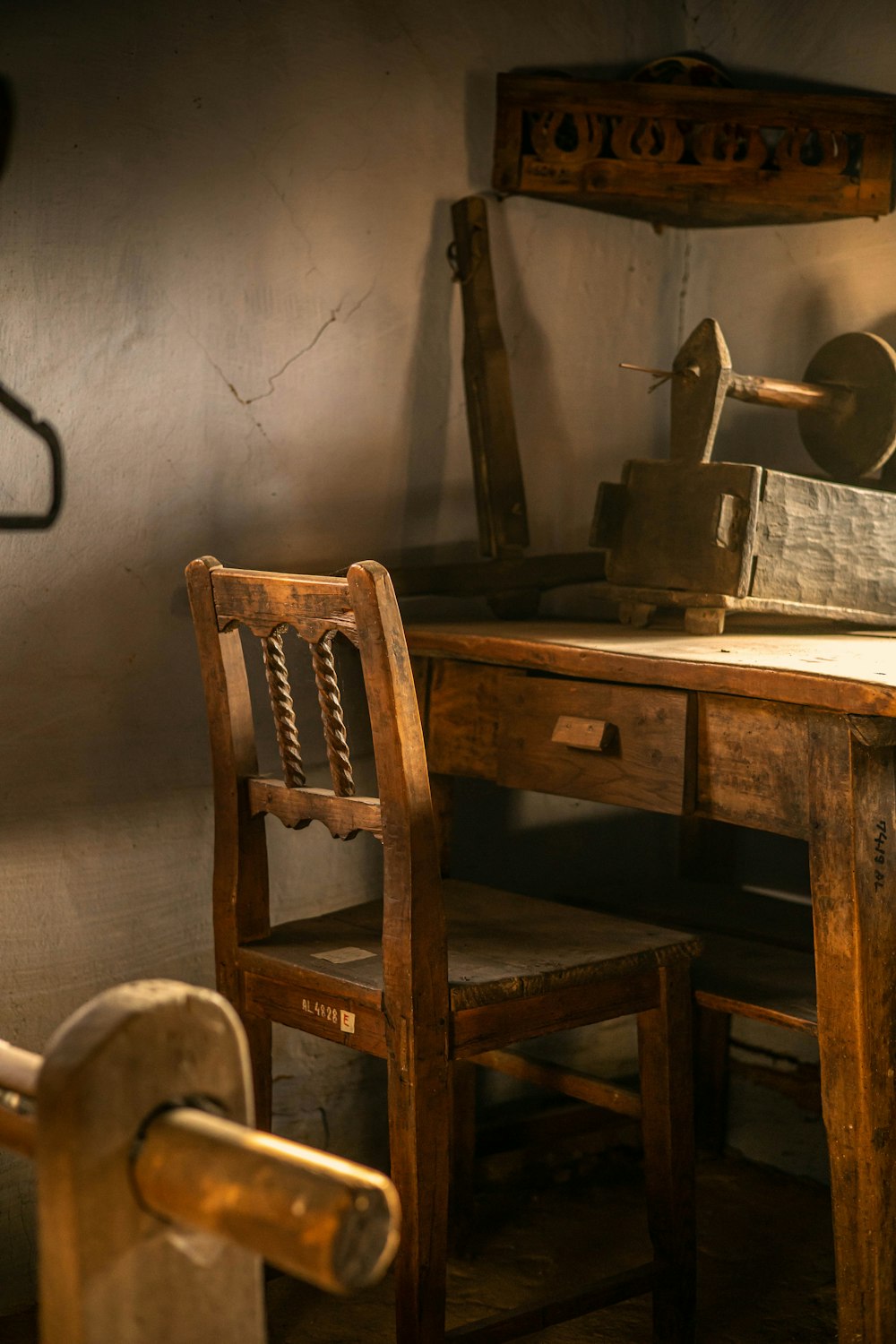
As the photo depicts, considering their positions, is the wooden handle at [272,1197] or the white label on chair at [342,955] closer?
the wooden handle at [272,1197]

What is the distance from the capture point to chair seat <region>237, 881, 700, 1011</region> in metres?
1.70

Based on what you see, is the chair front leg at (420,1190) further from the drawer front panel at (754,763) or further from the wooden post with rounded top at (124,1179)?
the wooden post with rounded top at (124,1179)

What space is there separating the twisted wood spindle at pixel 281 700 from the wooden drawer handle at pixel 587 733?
1.23 feet

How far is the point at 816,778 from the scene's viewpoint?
5.42 ft

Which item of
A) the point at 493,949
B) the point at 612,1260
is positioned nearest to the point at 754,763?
the point at 493,949

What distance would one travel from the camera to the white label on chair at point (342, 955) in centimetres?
178

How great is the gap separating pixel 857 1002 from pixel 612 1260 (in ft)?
2.71

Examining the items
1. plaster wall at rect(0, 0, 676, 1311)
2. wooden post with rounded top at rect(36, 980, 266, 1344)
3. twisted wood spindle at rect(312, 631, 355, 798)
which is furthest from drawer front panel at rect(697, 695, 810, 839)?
wooden post with rounded top at rect(36, 980, 266, 1344)

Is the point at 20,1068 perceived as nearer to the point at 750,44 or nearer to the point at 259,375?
the point at 259,375

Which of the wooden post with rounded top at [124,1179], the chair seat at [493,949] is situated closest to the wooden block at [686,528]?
the chair seat at [493,949]

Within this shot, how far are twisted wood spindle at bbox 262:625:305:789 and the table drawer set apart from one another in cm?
38

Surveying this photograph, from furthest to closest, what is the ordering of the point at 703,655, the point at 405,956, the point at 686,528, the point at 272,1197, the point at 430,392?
the point at 430,392 < the point at 686,528 < the point at 703,655 < the point at 405,956 < the point at 272,1197

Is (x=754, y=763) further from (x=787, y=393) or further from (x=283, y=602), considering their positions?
(x=787, y=393)

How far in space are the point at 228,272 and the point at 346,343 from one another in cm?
24
